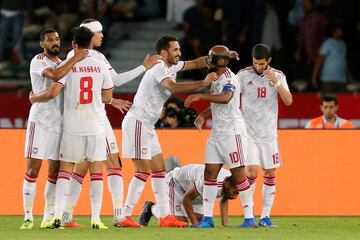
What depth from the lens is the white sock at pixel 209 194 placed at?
16891 millimetres

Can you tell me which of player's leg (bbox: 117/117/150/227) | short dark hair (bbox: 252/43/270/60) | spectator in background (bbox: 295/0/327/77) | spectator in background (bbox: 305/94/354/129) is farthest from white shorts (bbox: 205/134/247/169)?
spectator in background (bbox: 295/0/327/77)

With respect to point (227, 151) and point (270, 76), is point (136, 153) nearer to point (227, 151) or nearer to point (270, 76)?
point (227, 151)

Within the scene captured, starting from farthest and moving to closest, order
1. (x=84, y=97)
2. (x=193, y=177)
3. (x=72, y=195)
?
1. (x=193, y=177)
2. (x=72, y=195)
3. (x=84, y=97)

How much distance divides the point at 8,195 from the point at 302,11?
8.30m

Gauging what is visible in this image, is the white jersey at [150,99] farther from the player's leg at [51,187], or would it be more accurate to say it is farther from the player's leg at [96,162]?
the player's leg at [51,187]

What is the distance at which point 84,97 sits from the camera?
1630 cm

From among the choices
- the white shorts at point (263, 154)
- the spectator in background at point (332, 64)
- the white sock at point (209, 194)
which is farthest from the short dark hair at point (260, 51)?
the spectator in background at point (332, 64)

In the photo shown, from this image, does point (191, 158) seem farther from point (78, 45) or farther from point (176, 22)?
point (176, 22)

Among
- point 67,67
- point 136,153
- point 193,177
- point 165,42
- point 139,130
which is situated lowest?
Answer: point 193,177

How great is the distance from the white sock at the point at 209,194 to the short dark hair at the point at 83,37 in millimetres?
2158

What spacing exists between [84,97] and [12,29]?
10.6 meters

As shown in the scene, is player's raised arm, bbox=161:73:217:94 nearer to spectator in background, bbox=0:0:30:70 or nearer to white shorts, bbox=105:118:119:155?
white shorts, bbox=105:118:119:155

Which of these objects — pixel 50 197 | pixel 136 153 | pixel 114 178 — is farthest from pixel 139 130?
pixel 50 197

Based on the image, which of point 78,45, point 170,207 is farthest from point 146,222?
point 78,45
